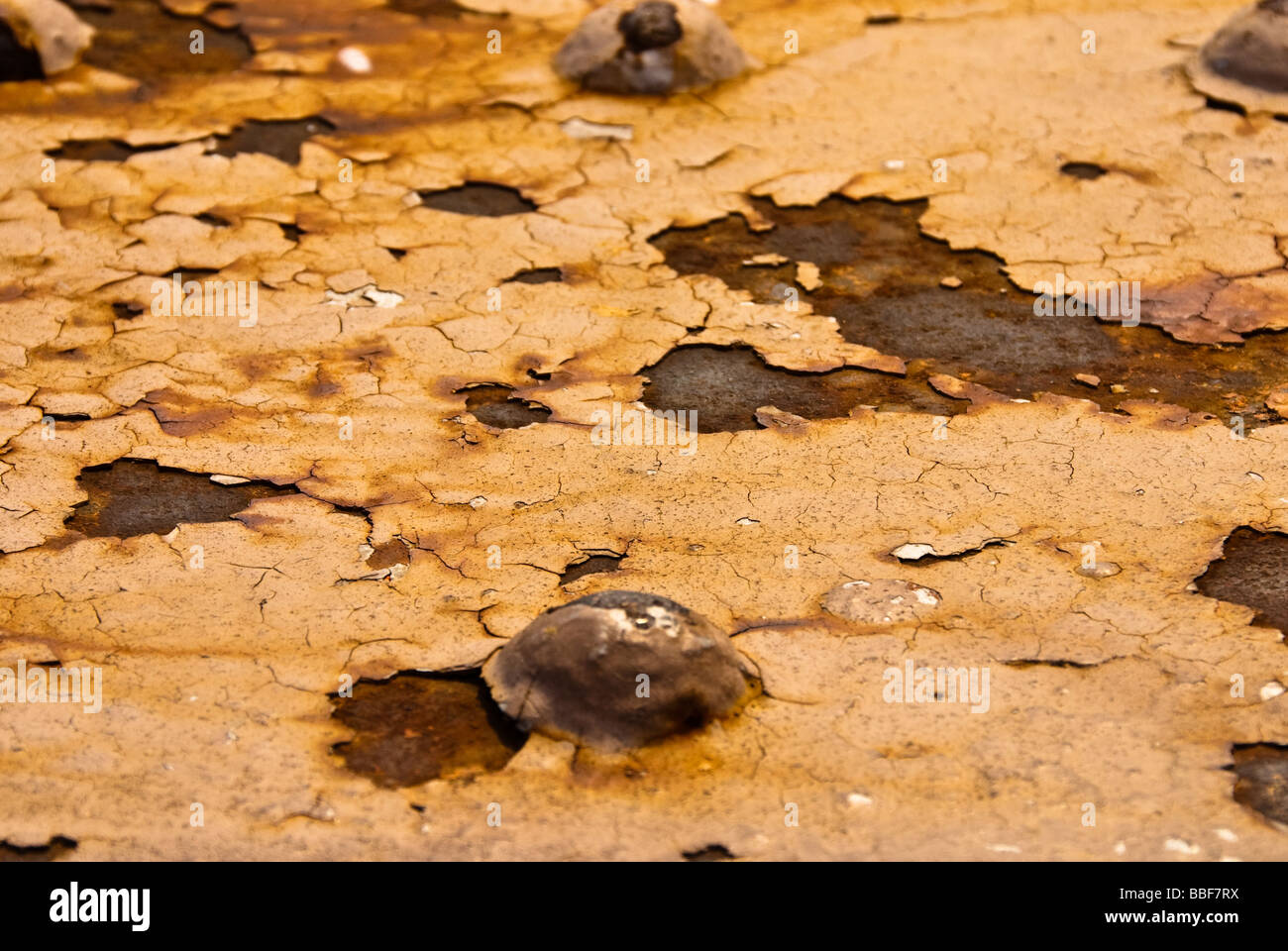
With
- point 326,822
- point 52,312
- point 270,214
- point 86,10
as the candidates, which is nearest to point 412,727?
point 326,822

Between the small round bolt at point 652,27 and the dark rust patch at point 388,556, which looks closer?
the dark rust patch at point 388,556

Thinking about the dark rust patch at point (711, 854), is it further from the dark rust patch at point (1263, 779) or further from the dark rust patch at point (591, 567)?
the dark rust patch at point (1263, 779)

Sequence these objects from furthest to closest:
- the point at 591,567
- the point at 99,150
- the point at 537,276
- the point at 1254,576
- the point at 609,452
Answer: the point at 99,150 < the point at 537,276 < the point at 609,452 < the point at 591,567 < the point at 1254,576

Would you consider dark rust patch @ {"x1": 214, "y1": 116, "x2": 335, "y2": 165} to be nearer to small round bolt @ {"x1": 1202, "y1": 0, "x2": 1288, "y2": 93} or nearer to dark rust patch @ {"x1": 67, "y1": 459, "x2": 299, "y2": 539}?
dark rust patch @ {"x1": 67, "y1": 459, "x2": 299, "y2": 539}

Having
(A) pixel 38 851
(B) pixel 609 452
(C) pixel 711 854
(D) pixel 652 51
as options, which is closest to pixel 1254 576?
(C) pixel 711 854

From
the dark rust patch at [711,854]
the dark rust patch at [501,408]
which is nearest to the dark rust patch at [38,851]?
the dark rust patch at [711,854]

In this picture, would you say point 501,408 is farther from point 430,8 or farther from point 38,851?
point 430,8
